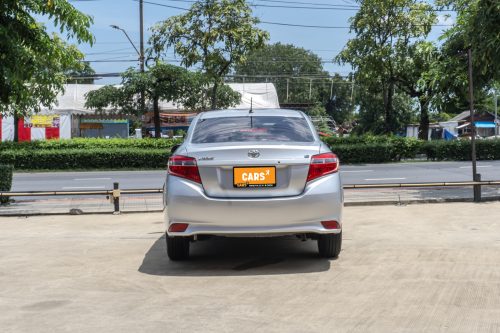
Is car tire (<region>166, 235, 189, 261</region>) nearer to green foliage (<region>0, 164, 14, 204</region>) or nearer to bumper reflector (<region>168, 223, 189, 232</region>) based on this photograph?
bumper reflector (<region>168, 223, 189, 232</region>)

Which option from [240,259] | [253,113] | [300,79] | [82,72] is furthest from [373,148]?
[300,79]

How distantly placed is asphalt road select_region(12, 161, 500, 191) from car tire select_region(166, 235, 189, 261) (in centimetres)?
1141

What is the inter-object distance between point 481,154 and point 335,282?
24039 mm

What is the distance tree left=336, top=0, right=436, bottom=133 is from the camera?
26.8 m

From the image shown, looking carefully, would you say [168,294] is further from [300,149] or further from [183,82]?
[183,82]

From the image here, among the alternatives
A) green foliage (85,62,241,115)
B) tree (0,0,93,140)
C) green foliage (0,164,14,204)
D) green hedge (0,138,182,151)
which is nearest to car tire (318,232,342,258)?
tree (0,0,93,140)

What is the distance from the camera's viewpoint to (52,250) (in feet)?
22.7

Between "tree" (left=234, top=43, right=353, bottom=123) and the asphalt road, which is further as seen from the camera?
"tree" (left=234, top=43, right=353, bottom=123)

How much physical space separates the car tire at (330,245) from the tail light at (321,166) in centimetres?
71

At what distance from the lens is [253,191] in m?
5.41

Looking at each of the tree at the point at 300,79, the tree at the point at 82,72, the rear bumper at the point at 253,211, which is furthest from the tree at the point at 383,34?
the tree at the point at 300,79

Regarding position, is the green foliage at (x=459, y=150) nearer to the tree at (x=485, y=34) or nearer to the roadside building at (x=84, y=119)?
the roadside building at (x=84, y=119)

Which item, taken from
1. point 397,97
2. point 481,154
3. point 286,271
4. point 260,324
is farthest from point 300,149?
point 397,97

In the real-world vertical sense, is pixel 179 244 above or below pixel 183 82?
below
